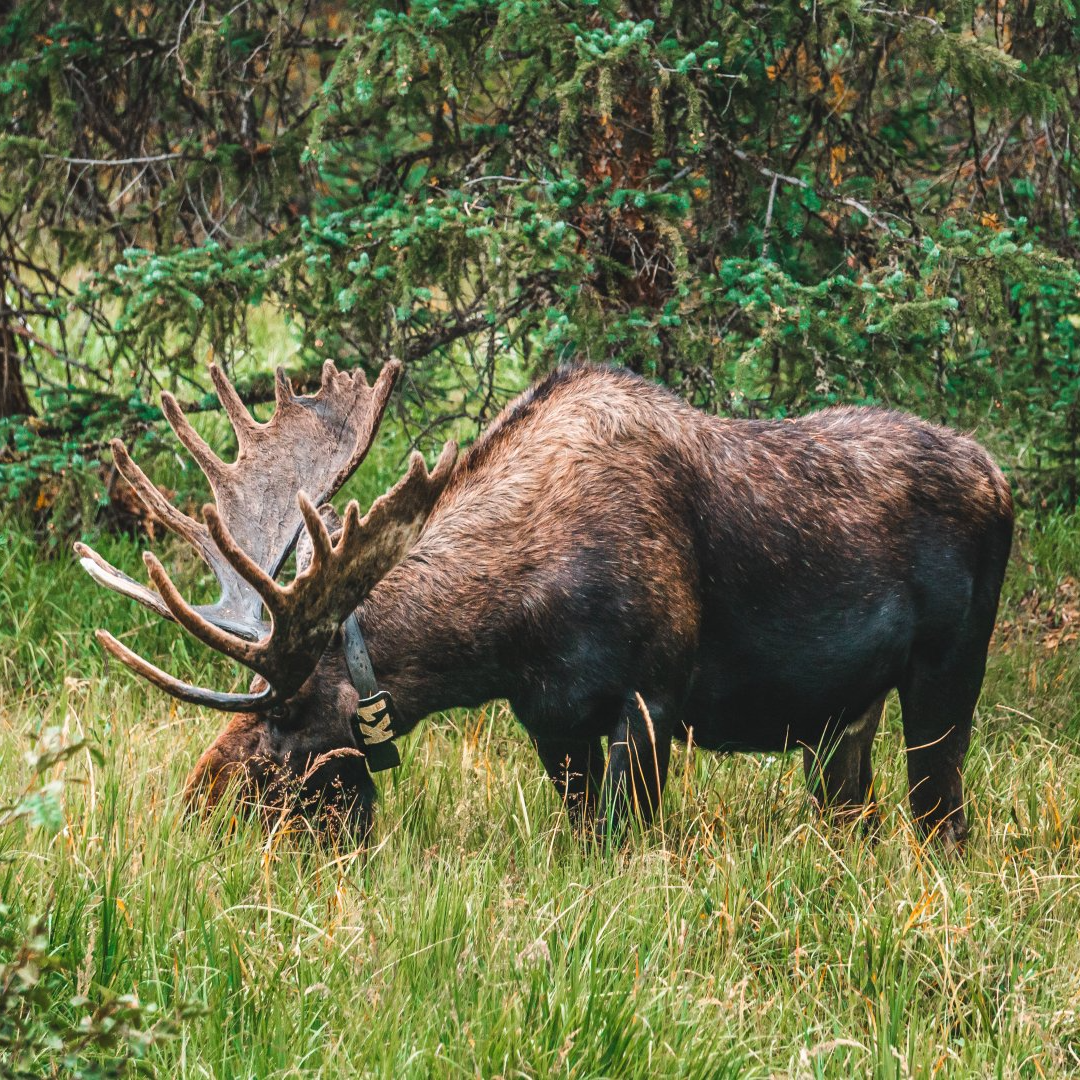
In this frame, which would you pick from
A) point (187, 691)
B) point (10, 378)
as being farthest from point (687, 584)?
point (10, 378)

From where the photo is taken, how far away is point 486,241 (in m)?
5.33

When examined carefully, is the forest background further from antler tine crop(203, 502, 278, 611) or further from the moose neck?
antler tine crop(203, 502, 278, 611)

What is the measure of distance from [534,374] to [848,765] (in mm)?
2058

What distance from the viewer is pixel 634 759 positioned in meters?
4.29

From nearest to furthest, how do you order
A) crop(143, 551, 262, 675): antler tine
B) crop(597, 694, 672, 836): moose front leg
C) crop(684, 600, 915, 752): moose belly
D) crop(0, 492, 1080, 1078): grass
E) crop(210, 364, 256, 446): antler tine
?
crop(0, 492, 1080, 1078): grass < crop(143, 551, 262, 675): antler tine < crop(597, 694, 672, 836): moose front leg < crop(684, 600, 915, 752): moose belly < crop(210, 364, 256, 446): antler tine

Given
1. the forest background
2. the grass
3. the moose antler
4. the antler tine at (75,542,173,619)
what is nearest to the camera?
the grass

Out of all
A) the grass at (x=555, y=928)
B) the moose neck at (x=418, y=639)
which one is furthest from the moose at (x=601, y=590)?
the grass at (x=555, y=928)

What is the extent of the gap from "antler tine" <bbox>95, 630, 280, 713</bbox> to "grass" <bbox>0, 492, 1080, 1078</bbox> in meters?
0.31

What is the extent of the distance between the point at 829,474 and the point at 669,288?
6.18 ft

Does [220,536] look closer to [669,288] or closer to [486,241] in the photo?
[486,241]

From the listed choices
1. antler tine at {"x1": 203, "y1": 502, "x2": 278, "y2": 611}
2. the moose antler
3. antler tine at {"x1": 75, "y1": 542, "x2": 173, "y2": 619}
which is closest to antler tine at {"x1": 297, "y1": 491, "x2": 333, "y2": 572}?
the moose antler

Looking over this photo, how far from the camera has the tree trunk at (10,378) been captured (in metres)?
7.64

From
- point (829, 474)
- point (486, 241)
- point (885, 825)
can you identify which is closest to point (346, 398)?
point (486, 241)

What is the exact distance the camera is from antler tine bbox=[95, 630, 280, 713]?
389cm
